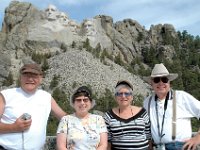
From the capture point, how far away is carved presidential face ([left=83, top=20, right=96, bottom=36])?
73.2m

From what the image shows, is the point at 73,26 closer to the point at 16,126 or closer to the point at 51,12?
the point at 51,12

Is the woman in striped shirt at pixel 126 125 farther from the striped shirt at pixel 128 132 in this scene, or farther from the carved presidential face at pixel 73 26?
the carved presidential face at pixel 73 26

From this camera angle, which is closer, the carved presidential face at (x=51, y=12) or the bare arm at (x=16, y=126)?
the bare arm at (x=16, y=126)

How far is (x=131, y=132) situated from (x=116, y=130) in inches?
8.8

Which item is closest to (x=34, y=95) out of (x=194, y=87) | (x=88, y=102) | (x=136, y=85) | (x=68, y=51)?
(x=88, y=102)

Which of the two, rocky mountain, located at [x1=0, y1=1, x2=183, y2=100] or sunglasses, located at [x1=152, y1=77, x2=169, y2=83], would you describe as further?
rocky mountain, located at [x1=0, y1=1, x2=183, y2=100]

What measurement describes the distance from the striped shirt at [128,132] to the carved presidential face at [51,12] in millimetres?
66086

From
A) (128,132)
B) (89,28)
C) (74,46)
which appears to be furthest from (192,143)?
(89,28)

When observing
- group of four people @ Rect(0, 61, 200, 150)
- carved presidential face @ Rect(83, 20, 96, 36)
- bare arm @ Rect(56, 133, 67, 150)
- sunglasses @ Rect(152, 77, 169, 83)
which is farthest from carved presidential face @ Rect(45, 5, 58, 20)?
bare arm @ Rect(56, 133, 67, 150)

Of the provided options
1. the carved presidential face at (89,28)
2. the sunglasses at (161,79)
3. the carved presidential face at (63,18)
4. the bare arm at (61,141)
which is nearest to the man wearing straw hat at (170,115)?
the sunglasses at (161,79)

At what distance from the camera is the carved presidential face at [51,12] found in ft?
235

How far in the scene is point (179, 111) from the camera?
638 cm

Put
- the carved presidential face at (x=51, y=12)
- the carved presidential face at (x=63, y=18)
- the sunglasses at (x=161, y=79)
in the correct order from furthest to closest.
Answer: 1. the carved presidential face at (x=63, y=18)
2. the carved presidential face at (x=51, y=12)
3. the sunglasses at (x=161, y=79)

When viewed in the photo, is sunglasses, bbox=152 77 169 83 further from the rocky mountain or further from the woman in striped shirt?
the rocky mountain
